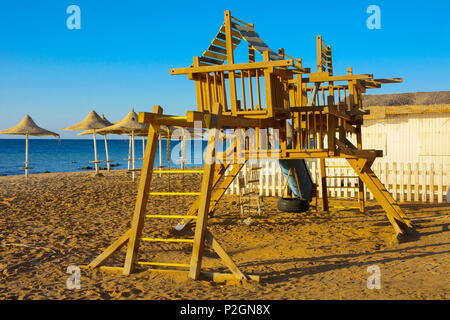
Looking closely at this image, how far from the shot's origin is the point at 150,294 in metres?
4.54

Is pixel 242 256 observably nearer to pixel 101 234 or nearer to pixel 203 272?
pixel 203 272

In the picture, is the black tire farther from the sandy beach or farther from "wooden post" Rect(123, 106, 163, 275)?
"wooden post" Rect(123, 106, 163, 275)

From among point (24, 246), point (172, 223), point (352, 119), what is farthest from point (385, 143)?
point (24, 246)

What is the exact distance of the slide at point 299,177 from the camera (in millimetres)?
9867

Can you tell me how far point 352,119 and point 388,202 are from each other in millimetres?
2474

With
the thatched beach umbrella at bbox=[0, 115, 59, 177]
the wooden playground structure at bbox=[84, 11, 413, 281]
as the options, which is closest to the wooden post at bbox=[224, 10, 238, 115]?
the wooden playground structure at bbox=[84, 11, 413, 281]

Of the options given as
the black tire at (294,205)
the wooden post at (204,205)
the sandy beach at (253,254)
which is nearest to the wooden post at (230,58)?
the wooden post at (204,205)

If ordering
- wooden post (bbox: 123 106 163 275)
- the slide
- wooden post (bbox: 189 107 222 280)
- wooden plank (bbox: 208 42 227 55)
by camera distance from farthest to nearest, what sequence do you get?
the slide, wooden plank (bbox: 208 42 227 55), wooden post (bbox: 123 106 163 275), wooden post (bbox: 189 107 222 280)

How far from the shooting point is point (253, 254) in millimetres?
6508

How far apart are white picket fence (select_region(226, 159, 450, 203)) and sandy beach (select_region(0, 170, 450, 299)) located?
3.45ft

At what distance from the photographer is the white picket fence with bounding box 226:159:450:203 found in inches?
480
